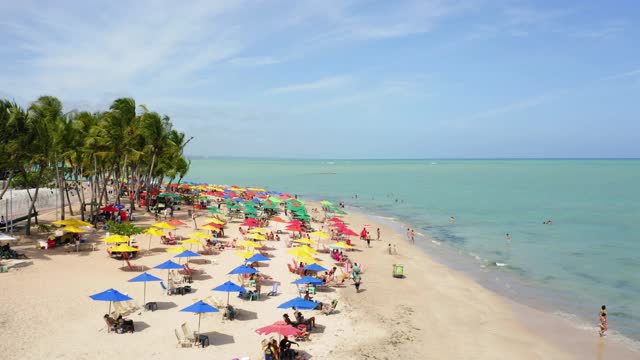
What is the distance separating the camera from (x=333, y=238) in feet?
107

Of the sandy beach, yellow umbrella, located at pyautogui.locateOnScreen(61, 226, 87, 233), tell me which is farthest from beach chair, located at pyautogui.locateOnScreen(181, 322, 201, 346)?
yellow umbrella, located at pyautogui.locateOnScreen(61, 226, 87, 233)

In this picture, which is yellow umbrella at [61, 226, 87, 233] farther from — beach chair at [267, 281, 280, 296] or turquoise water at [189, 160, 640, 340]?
turquoise water at [189, 160, 640, 340]

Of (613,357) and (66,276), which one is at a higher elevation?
(66,276)

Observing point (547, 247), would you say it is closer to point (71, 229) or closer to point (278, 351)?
point (278, 351)

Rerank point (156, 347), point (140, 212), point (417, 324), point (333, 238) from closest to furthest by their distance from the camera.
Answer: point (156, 347) → point (417, 324) → point (333, 238) → point (140, 212)

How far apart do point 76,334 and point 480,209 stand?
51.1 m

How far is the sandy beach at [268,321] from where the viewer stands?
497 inches

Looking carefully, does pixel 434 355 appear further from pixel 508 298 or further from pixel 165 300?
pixel 165 300

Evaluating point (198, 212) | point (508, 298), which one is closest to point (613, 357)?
point (508, 298)

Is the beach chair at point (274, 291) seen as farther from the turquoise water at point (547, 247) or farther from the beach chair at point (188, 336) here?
the turquoise water at point (547, 247)

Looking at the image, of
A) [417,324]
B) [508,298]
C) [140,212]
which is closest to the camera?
[417,324]

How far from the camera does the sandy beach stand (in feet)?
41.4

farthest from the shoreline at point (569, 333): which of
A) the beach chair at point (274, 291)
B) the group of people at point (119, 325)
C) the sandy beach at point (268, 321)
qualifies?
the group of people at point (119, 325)

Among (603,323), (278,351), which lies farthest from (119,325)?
(603,323)
